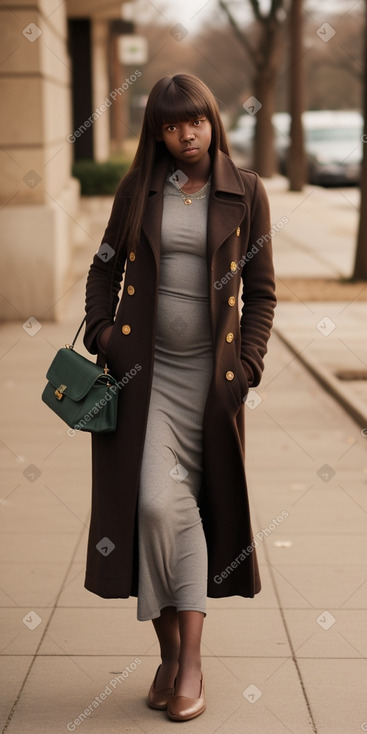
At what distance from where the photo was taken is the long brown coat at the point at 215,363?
3461mm

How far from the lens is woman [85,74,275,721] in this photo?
11.3ft

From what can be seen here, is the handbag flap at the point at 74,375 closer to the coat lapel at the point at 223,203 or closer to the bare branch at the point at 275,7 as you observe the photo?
the coat lapel at the point at 223,203

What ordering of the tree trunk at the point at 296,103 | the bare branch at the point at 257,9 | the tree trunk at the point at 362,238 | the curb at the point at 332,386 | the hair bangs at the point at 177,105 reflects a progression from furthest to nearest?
the tree trunk at the point at 296,103
the bare branch at the point at 257,9
the tree trunk at the point at 362,238
the curb at the point at 332,386
the hair bangs at the point at 177,105

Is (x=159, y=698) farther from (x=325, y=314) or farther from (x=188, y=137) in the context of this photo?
(x=325, y=314)

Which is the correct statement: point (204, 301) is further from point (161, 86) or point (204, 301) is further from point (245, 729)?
point (245, 729)

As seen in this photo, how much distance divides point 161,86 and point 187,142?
0.58ft

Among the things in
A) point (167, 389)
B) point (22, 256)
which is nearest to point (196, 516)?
point (167, 389)

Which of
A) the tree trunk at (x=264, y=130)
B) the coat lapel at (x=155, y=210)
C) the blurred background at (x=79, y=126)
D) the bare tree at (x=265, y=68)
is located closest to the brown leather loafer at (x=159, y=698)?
the coat lapel at (x=155, y=210)

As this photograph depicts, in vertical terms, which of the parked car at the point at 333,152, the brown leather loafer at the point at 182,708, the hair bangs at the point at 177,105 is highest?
the hair bangs at the point at 177,105

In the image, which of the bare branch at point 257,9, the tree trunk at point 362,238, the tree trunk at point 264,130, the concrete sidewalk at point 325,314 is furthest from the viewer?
the tree trunk at point 264,130

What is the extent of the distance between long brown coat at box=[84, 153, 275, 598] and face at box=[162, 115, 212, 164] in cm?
12

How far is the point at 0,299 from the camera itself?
11094 mm

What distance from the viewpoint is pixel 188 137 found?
3355 mm

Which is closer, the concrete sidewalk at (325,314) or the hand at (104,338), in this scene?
the hand at (104,338)
